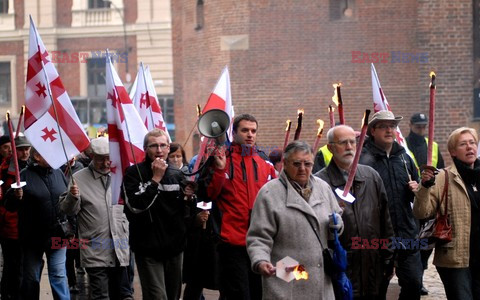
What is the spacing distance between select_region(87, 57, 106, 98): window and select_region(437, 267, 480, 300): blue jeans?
50.2m

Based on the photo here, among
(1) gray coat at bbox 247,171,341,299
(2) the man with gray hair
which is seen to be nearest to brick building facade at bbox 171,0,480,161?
(2) the man with gray hair

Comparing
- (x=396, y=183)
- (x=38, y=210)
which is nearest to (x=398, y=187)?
(x=396, y=183)

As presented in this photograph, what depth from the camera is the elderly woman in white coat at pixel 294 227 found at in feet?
24.1

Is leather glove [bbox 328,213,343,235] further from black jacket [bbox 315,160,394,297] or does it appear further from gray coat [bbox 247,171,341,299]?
black jacket [bbox 315,160,394,297]

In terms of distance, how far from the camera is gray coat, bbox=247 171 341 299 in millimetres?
7340

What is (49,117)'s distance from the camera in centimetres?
1037

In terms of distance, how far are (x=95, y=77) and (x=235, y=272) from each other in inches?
1974

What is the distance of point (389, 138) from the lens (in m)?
9.52

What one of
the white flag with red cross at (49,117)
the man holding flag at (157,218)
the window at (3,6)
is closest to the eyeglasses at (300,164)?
the man holding flag at (157,218)

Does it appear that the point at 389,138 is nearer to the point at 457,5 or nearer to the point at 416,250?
the point at 416,250

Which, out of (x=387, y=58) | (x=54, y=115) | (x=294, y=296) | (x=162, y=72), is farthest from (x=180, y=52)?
(x=162, y=72)

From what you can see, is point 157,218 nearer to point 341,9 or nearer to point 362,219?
point 362,219

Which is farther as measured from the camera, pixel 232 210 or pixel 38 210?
pixel 38 210

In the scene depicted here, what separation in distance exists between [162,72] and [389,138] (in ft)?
155
